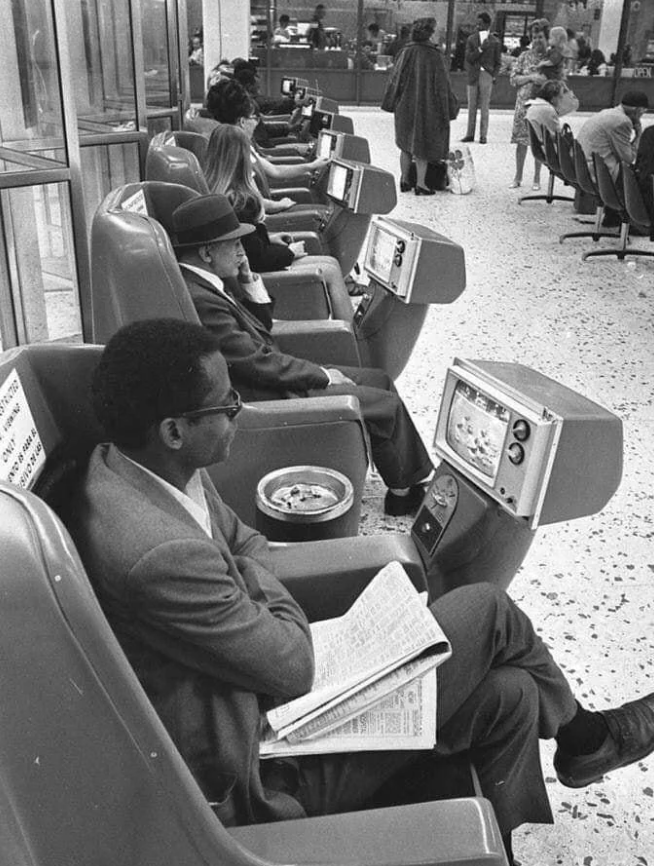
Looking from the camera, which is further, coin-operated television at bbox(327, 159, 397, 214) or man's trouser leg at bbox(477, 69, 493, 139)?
man's trouser leg at bbox(477, 69, 493, 139)

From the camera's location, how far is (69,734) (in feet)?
2.93

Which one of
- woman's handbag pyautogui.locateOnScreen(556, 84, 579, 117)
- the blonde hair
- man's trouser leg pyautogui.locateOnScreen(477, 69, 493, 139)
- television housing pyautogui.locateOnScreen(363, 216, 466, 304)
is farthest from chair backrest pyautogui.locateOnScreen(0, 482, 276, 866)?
man's trouser leg pyautogui.locateOnScreen(477, 69, 493, 139)

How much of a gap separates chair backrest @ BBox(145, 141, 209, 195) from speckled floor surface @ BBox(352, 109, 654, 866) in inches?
47.1

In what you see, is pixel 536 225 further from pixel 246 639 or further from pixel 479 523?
pixel 246 639

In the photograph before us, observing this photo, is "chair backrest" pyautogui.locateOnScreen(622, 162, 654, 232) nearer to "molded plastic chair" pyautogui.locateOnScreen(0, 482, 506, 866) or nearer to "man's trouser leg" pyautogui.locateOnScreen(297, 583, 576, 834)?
"man's trouser leg" pyautogui.locateOnScreen(297, 583, 576, 834)

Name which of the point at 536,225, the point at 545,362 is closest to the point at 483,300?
the point at 545,362

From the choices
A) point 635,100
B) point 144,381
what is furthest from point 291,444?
point 635,100

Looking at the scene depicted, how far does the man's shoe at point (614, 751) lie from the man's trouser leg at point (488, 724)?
219 mm

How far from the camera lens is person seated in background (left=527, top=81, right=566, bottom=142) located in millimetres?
7230

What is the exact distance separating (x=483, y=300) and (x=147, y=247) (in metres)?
3.46

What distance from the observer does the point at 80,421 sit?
144 cm

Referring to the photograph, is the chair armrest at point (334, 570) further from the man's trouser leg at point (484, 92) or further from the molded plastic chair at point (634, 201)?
the man's trouser leg at point (484, 92)

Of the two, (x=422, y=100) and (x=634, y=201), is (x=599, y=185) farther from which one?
(x=422, y=100)

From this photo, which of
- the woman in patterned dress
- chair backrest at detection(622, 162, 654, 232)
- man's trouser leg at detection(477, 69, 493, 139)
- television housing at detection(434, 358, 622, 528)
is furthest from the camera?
man's trouser leg at detection(477, 69, 493, 139)
